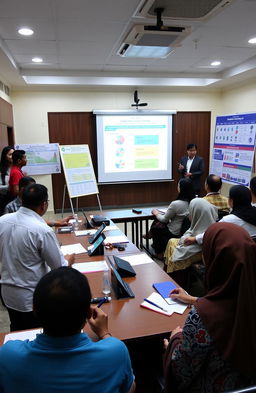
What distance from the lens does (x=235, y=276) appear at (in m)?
1.04

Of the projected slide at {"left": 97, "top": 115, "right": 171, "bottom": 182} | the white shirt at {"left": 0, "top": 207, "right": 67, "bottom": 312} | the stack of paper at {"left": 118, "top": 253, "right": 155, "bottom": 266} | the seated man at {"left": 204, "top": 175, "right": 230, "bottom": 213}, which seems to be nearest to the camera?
the white shirt at {"left": 0, "top": 207, "right": 67, "bottom": 312}

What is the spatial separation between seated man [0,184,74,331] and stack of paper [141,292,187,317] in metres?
0.57

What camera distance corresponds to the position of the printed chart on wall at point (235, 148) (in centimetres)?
563

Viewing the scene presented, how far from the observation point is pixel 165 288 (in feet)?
6.21

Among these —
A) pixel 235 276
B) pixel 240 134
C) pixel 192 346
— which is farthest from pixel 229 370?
pixel 240 134

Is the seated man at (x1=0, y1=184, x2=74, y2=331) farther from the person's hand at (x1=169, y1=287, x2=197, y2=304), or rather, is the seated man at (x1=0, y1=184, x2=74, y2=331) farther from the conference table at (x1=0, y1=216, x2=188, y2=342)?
the person's hand at (x1=169, y1=287, x2=197, y2=304)

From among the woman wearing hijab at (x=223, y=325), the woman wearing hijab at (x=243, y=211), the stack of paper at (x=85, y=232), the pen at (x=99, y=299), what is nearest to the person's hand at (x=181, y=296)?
the pen at (x=99, y=299)

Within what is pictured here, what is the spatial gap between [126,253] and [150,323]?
3.27 ft

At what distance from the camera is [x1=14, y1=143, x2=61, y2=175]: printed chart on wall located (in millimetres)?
6406

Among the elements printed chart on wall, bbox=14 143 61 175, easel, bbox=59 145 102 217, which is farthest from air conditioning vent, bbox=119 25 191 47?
printed chart on wall, bbox=14 143 61 175

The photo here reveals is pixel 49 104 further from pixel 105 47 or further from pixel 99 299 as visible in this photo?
pixel 99 299

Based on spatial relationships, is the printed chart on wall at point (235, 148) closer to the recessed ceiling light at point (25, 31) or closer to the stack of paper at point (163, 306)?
the recessed ceiling light at point (25, 31)

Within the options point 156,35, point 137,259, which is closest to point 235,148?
point 156,35

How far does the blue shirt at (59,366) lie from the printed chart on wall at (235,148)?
5375 mm
